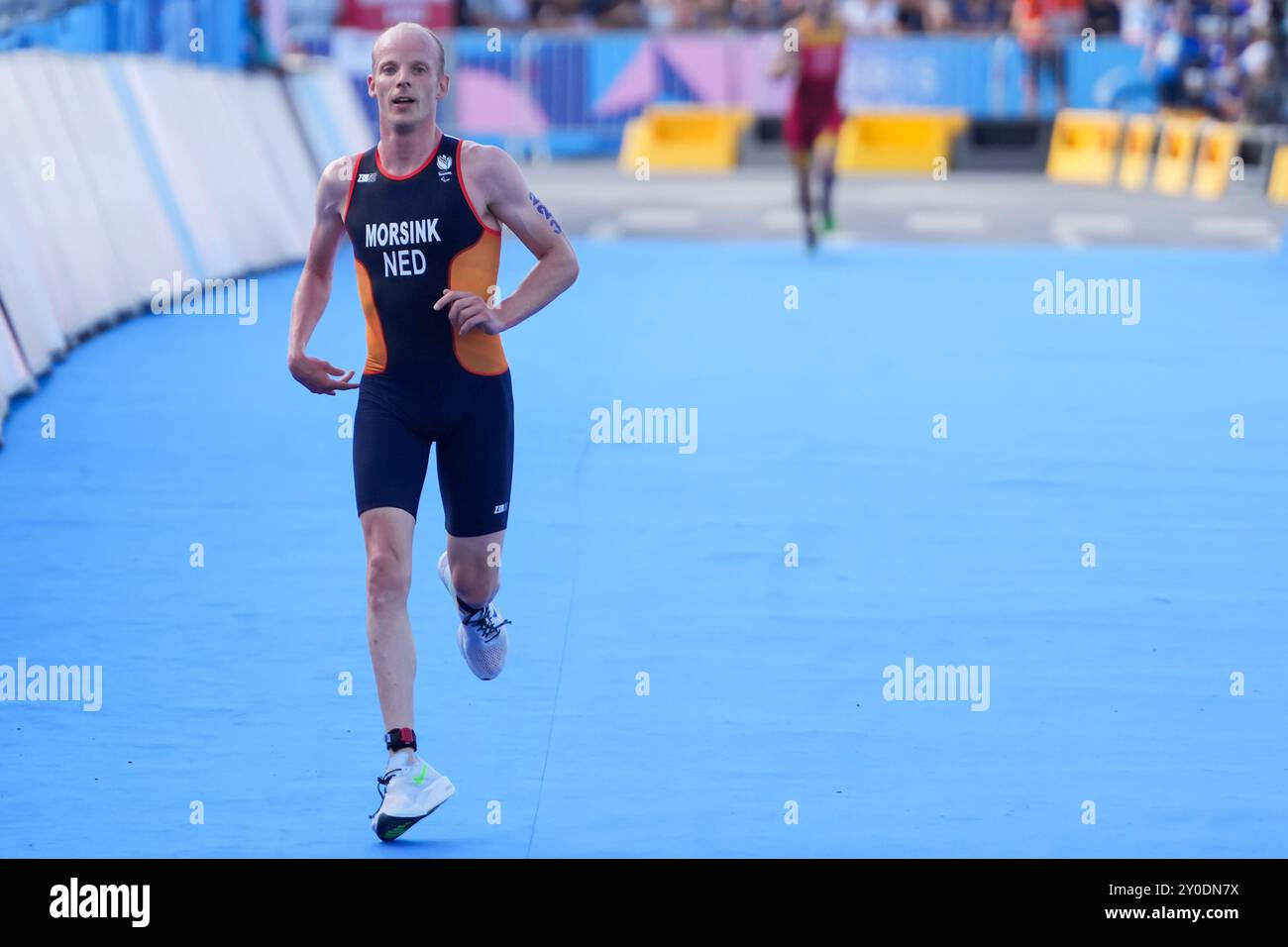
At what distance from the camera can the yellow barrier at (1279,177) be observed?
87.6 ft

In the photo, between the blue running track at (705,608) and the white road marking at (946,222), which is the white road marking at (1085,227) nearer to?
the white road marking at (946,222)

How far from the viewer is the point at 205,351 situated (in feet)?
49.4

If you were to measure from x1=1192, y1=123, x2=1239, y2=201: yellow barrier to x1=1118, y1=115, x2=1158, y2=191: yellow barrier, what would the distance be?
135cm

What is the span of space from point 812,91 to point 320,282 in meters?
14.5

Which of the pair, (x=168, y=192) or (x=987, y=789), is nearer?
(x=987, y=789)

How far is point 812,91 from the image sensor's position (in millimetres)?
20516

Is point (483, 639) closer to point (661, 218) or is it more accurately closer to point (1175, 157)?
point (661, 218)

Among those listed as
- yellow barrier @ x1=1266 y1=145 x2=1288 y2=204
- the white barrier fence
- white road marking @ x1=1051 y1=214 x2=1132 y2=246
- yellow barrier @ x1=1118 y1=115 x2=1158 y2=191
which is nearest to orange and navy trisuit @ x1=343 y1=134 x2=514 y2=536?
the white barrier fence

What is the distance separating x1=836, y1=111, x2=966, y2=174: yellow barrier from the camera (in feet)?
107

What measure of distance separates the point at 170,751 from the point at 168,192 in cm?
1108

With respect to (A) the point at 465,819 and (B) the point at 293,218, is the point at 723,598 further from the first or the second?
(B) the point at 293,218

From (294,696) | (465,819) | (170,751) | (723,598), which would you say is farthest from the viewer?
(723,598)
